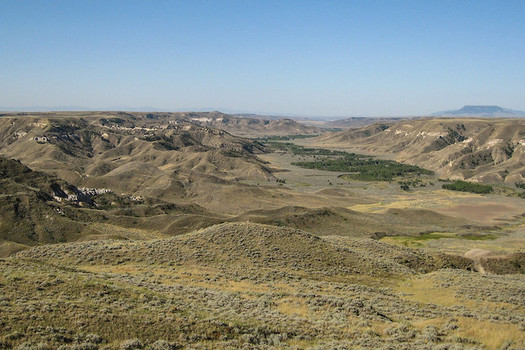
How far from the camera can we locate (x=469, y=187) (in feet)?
429

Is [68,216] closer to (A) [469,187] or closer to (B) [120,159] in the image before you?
(B) [120,159]

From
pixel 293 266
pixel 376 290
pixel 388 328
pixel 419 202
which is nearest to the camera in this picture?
pixel 388 328

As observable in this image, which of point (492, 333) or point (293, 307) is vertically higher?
point (492, 333)

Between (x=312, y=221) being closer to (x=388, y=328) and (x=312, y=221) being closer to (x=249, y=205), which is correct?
(x=249, y=205)

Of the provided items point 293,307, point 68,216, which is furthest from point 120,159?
point 293,307

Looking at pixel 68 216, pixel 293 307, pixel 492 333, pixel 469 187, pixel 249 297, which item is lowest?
pixel 469 187

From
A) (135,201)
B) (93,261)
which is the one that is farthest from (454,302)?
(135,201)

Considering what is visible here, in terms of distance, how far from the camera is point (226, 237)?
39.0m

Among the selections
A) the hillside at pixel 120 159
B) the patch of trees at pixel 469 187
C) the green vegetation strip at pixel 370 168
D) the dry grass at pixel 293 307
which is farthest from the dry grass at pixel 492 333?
the green vegetation strip at pixel 370 168

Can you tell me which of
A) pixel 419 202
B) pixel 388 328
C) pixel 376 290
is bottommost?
pixel 419 202

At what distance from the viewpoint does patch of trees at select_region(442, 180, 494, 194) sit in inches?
4998

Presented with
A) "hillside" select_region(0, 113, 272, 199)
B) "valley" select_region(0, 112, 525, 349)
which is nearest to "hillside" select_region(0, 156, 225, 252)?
"valley" select_region(0, 112, 525, 349)

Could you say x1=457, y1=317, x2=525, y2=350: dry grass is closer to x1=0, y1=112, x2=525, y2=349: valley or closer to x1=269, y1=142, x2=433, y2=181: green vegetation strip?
x1=0, y1=112, x2=525, y2=349: valley

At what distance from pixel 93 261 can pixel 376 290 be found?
24147mm
